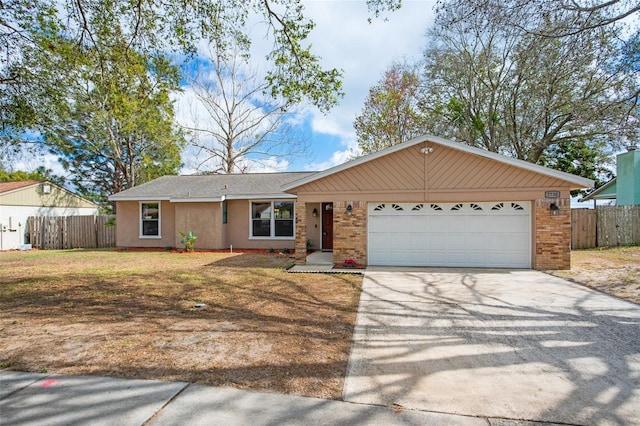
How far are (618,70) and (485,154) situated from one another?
15.3ft

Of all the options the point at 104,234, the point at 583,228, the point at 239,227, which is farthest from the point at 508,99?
the point at 104,234

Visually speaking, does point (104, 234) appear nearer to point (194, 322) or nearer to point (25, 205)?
point (25, 205)

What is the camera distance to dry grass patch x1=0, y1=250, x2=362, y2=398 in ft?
11.3

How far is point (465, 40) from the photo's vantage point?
1958 centimetres

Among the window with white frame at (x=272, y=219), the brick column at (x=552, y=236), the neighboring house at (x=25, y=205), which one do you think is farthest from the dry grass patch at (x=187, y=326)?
the neighboring house at (x=25, y=205)

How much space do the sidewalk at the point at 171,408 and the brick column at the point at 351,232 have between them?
25.0 feet

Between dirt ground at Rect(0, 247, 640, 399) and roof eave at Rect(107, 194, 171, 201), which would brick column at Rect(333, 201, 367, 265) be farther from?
roof eave at Rect(107, 194, 171, 201)

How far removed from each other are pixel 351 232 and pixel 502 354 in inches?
264

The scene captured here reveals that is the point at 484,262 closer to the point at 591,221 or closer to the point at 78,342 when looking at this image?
the point at 591,221

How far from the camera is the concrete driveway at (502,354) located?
290cm

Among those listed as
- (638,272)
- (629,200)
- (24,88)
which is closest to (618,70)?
(638,272)

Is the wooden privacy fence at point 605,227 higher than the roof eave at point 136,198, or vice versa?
the roof eave at point 136,198

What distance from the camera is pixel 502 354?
3943 mm

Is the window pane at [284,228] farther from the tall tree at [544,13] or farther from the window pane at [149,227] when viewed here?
the tall tree at [544,13]
